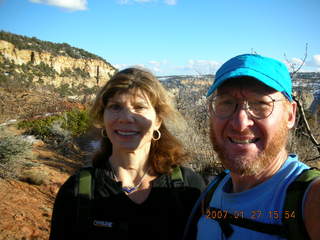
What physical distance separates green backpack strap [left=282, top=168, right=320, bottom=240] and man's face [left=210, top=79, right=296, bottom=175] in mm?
246

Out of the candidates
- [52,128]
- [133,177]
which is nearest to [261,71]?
[133,177]

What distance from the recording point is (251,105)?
55.2 inches

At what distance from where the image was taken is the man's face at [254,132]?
53.2 inches

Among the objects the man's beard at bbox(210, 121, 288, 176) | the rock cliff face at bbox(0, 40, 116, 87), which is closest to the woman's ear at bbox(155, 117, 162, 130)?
the man's beard at bbox(210, 121, 288, 176)

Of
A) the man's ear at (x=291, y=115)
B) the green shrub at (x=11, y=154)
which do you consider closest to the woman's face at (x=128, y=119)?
the man's ear at (x=291, y=115)

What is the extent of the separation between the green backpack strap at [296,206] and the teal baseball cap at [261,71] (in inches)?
18.1

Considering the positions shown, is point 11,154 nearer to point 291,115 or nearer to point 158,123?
point 158,123

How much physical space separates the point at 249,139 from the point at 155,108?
2.54 feet

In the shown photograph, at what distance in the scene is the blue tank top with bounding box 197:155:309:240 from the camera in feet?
3.73

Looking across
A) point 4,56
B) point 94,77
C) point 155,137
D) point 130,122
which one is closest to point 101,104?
point 130,122

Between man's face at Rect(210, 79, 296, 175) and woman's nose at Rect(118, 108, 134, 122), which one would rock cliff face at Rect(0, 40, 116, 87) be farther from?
man's face at Rect(210, 79, 296, 175)

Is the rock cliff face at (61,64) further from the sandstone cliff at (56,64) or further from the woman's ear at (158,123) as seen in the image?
the woman's ear at (158,123)

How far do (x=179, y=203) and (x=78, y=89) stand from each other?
41.9 m

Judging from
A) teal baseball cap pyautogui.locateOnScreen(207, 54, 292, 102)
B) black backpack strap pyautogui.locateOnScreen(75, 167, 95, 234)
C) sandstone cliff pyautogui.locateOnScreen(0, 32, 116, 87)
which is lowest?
black backpack strap pyautogui.locateOnScreen(75, 167, 95, 234)
